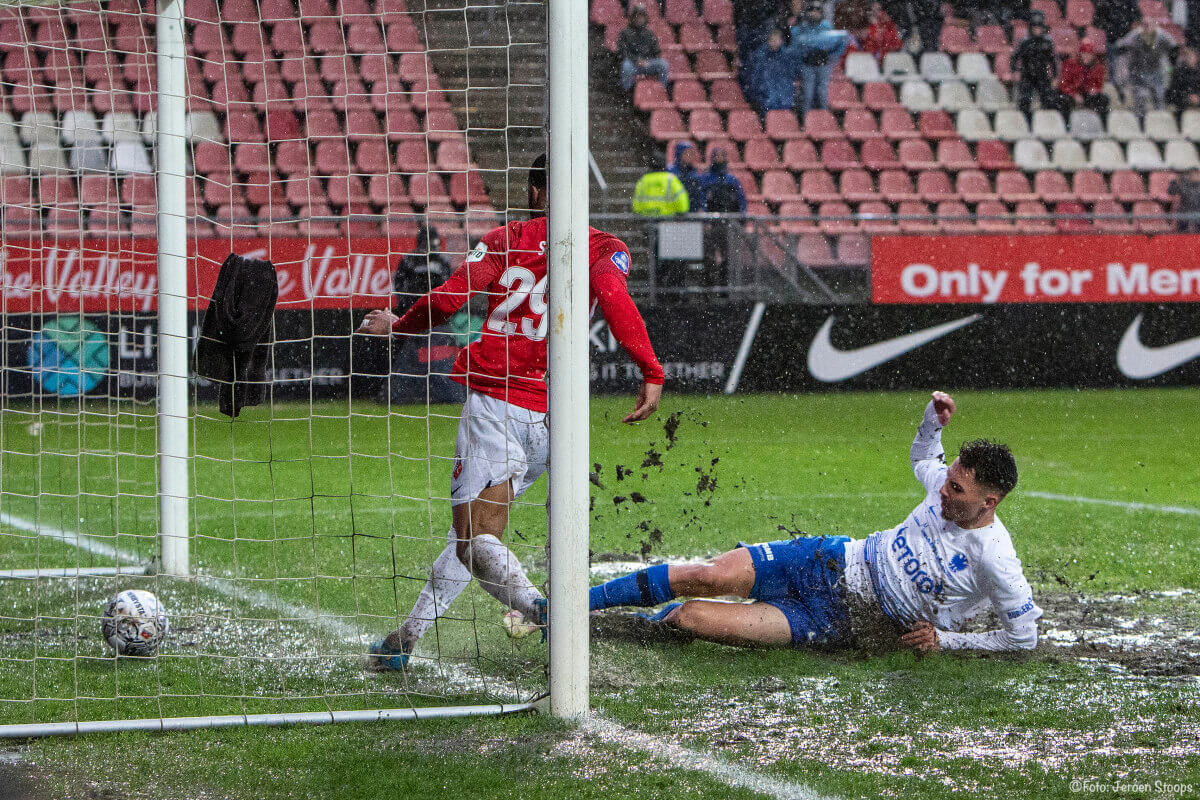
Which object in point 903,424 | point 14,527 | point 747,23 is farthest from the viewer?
point 747,23

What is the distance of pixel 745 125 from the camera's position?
1603 cm

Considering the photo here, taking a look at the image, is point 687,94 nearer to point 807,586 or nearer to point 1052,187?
point 1052,187

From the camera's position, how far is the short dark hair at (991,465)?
4.06m

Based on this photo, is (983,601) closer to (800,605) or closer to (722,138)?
(800,605)

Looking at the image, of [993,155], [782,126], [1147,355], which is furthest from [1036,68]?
[1147,355]

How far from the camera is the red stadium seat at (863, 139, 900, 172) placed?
16.0 meters

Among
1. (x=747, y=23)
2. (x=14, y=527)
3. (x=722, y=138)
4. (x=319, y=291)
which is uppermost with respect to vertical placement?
(x=747, y=23)

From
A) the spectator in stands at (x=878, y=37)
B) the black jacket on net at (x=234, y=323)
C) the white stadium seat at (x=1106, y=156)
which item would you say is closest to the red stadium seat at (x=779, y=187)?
the spectator in stands at (x=878, y=37)

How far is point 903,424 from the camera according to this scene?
35.7 ft

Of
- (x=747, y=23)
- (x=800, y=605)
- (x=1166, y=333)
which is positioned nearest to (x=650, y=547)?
(x=800, y=605)

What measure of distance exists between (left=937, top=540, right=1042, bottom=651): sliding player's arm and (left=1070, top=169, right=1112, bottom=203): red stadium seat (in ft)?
41.9

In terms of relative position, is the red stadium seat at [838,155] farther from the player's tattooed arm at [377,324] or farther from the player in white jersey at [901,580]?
the player's tattooed arm at [377,324]

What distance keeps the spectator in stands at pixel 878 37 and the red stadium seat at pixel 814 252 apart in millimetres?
5730

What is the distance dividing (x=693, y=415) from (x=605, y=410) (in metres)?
0.78
